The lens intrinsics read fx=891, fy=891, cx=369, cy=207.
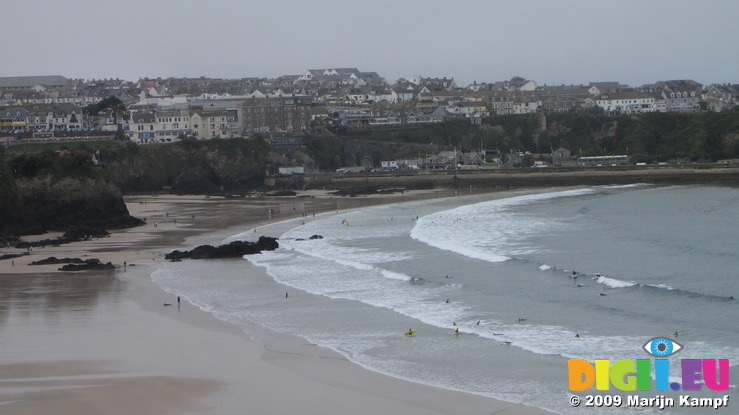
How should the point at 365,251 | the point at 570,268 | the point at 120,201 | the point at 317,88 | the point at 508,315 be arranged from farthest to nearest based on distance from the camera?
the point at 317,88, the point at 120,201, the point at 365,251, the point at 570,268, the point at 508,315

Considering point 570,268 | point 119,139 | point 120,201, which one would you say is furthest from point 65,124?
point 570,268

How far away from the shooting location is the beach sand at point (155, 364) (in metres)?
13.3

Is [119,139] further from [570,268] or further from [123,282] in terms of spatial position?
[570,268]

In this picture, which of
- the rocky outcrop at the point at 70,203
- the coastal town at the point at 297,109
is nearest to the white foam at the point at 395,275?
the rocky outcrop at the point at 70,203

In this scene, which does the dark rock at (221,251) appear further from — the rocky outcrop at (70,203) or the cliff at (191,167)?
the cliff at (191,167)

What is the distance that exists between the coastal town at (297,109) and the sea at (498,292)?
34.5 metres

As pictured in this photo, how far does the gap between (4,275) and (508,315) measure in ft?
51.2

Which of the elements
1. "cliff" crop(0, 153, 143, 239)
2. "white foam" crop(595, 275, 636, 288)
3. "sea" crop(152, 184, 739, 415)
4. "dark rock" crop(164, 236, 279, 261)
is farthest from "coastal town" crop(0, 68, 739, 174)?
"white foam" crop(595, 275, 636, 288)

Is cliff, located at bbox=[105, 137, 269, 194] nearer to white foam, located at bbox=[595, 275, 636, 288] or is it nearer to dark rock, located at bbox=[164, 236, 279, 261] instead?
dark rock, located at bbox=[164, 236, 279, 261]

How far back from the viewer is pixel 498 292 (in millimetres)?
21938

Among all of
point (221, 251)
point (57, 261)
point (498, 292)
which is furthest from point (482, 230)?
point (57, 261)

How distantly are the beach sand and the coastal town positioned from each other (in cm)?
4556

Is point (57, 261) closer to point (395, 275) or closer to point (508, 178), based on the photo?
point (395, 275)

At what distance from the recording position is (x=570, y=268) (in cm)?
2503
